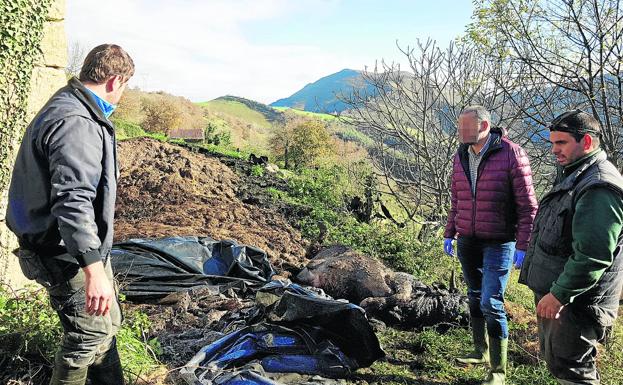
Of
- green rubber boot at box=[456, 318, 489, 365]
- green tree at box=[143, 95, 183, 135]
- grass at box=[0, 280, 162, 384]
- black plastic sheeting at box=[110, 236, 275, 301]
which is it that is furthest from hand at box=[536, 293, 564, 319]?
green tree at box=[143, 95, 183, 135]

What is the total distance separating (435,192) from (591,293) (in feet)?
21.0

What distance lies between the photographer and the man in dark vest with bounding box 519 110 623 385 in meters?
2.27

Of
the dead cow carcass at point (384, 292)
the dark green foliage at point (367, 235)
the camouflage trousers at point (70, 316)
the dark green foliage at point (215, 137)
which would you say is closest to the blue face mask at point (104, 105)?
the camouflage trousers at point (70, 316)

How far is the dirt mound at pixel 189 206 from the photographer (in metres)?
7.18

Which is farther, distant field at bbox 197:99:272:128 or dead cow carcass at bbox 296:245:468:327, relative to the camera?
distant field at bbox 197:99:272:128

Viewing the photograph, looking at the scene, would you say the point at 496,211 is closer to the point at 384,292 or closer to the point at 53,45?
the point at 384,292

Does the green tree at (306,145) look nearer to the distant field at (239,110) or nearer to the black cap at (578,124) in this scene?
the black cap at (578,124)

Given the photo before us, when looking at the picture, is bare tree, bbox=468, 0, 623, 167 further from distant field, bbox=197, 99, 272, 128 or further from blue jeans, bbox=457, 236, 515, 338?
distant field, bbox=197, 99, 272, 128

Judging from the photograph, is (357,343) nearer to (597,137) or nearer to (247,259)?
(597,137)

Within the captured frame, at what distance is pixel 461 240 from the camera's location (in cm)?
372

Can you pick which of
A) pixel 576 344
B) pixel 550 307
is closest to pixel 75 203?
pixel 550 307

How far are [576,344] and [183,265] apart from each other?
13.3 feet

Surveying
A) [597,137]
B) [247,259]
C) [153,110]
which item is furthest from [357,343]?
[153,110]

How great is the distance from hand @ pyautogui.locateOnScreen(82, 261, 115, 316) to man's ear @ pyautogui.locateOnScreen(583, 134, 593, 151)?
7.88ft
